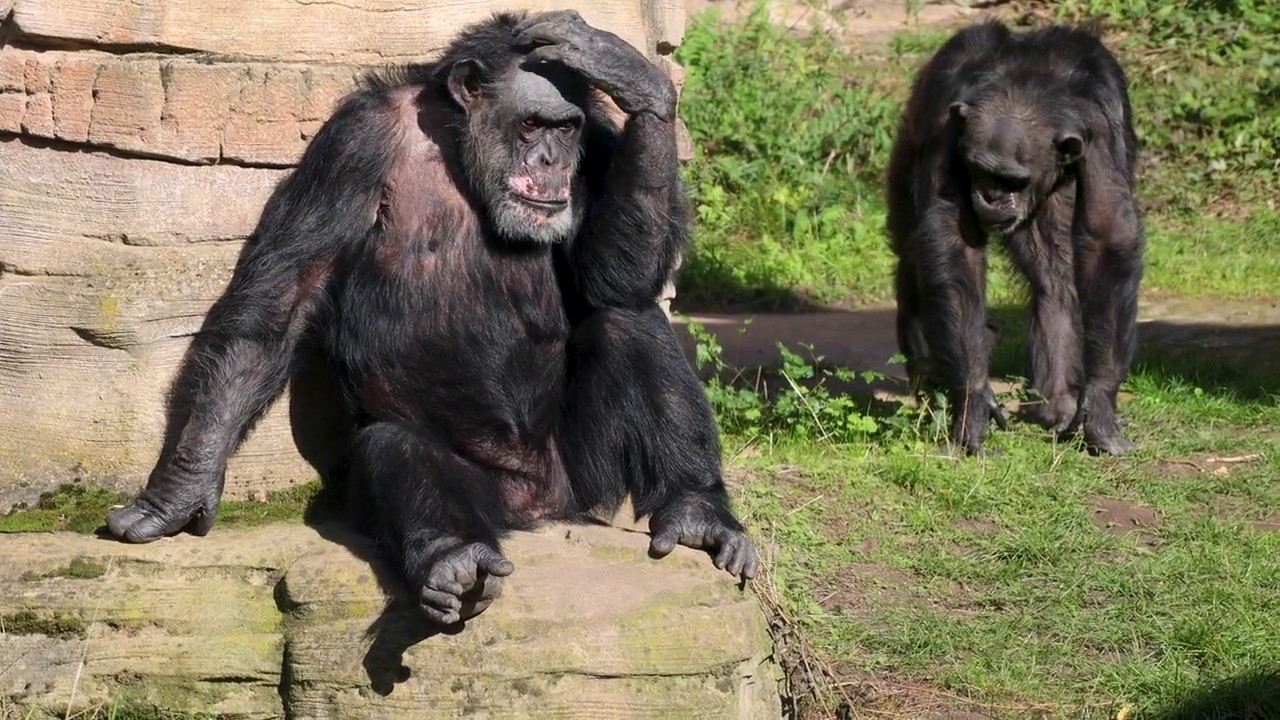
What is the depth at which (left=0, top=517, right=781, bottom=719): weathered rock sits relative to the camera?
14.3ft

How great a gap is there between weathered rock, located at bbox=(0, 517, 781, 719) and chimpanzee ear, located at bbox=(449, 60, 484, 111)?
58.0 inches

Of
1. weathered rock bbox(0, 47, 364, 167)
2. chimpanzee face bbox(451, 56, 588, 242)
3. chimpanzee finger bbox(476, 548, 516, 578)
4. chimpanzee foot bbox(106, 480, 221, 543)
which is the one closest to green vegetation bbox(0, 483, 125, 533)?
chimpanzee foot bbox(106, 480, 221, 543)

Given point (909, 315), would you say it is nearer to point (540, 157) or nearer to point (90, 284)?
point (540, 157)

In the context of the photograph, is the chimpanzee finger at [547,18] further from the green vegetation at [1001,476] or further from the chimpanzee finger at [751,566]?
the green vegetation at [1001,476]

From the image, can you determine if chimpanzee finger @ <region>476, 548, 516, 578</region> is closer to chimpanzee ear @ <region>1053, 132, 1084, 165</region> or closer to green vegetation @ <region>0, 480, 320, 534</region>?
green vegetation @ <region>0, 480, 320, 534</region>

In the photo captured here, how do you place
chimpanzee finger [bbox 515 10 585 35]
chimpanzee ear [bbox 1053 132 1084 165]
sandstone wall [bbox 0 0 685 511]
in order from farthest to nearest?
chimpanzee ear [bbox 1053 132 1084 165]
sandstone wall [bbox 0 0 685 511]
chimpanzee finger [bbox 515 10 585 35]

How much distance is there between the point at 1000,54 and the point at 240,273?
15.5 feet

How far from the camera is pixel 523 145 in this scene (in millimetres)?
5043

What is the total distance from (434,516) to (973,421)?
12.8 ft

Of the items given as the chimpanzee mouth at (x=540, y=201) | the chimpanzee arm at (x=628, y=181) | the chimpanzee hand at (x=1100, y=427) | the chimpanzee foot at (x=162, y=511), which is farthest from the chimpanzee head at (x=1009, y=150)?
the chimpanzee foot at (x=162, y=511)

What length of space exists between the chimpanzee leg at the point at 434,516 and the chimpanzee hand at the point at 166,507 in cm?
49

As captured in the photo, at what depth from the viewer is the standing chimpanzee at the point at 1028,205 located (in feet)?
25.7

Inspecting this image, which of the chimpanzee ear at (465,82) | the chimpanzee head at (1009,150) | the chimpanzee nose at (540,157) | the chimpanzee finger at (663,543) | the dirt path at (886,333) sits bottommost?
the dirt path at (886,333)

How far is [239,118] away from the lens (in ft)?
17.0
